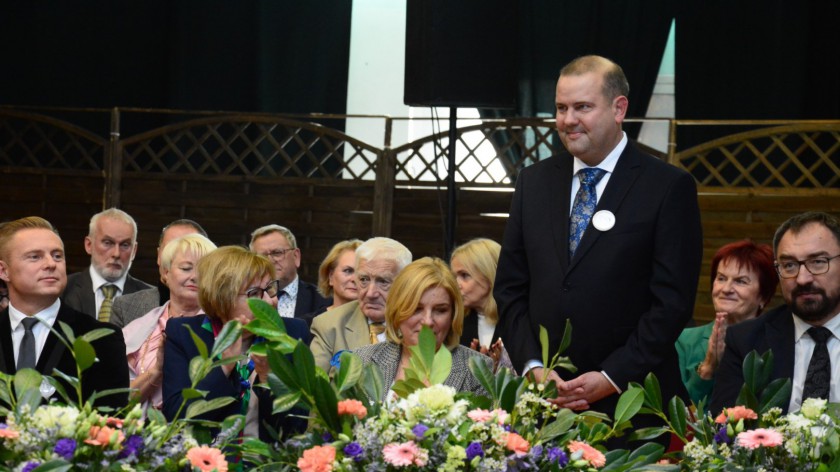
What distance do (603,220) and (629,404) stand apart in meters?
1.08

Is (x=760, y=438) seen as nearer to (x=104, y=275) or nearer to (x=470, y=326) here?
(x=470, y=326)

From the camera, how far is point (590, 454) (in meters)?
1.31

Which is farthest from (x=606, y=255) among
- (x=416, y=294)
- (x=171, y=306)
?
(x=171, y=306)

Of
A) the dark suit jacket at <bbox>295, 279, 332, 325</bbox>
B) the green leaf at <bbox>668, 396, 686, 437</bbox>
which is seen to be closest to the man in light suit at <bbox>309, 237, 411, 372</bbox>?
the dark suit jacket at <bbox>295, 279, 332, 325</bbox>

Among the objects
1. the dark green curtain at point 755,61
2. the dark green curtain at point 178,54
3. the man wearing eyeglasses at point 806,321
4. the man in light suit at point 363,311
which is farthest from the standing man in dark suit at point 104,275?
the dark green curtain at point 755,61

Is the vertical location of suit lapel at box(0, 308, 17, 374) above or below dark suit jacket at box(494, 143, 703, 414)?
below

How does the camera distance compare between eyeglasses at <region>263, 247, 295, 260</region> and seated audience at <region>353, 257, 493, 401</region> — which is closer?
seated audience at <region>353, 257, 493, 401</region>

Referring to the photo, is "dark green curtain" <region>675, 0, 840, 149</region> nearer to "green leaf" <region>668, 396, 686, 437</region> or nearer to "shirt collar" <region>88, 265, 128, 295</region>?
"shirt collar" <region>88, 265, 128, 295</region>

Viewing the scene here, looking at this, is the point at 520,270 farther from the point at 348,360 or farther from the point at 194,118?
the point at 194,118

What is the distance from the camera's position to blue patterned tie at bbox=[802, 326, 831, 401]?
2.54 m

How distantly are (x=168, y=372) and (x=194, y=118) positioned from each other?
633cm

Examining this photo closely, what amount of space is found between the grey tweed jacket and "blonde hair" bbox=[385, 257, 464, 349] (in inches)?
1.1

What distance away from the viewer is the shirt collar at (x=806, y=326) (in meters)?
2.62

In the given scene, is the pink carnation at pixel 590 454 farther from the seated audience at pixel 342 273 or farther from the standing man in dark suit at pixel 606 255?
the seated audience at pixel 342 273
